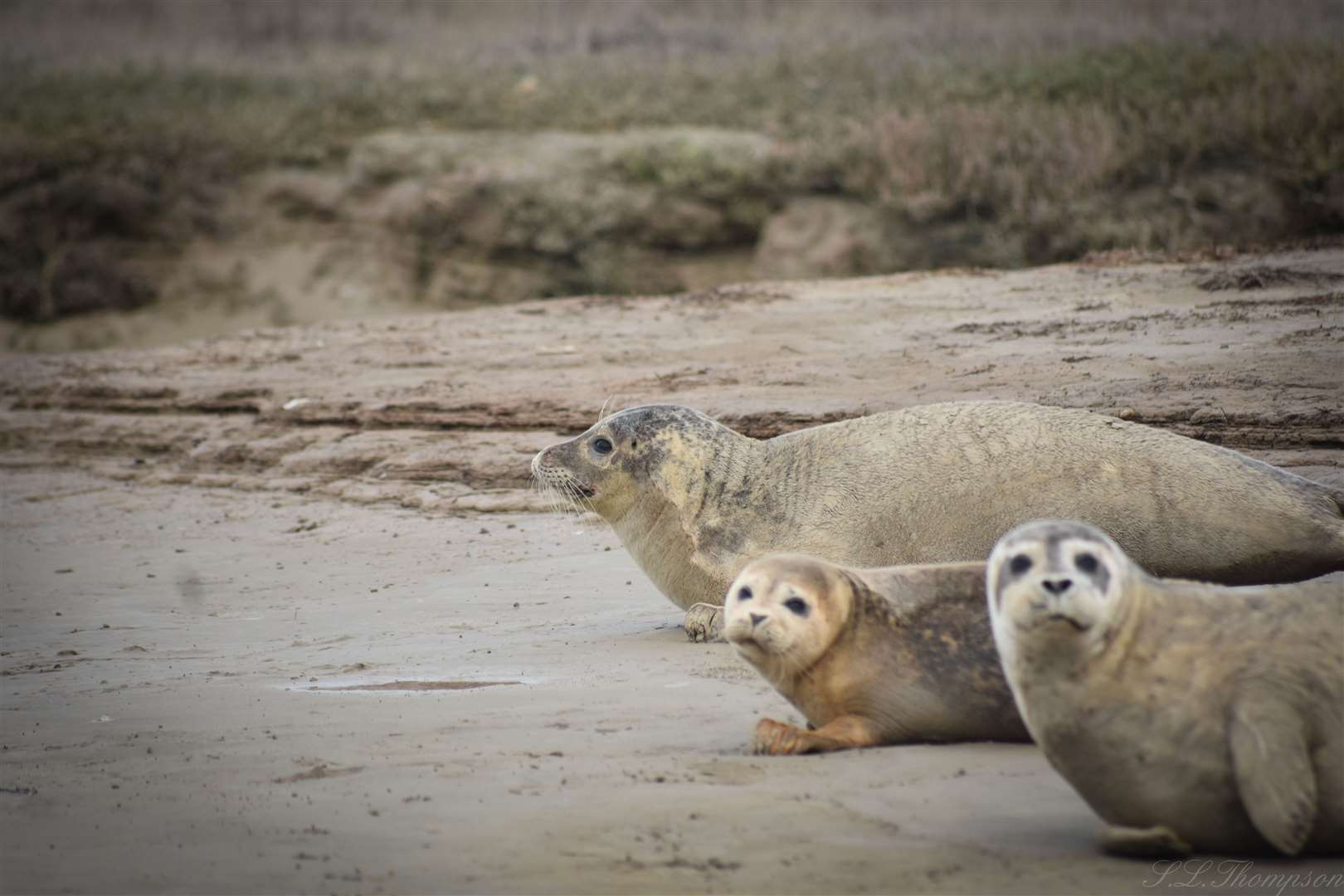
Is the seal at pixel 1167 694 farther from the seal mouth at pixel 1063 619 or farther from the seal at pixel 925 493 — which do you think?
the seal at pixel 925 493

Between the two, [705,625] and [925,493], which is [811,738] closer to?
[705,625]

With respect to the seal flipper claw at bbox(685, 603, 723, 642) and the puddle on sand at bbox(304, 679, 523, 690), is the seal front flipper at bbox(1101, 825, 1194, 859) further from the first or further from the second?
the seal flipper claw at bbox(685, 603, 723, 642)

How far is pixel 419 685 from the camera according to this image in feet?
17.7

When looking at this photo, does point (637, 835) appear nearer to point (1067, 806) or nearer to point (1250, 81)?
point (1067, 806)

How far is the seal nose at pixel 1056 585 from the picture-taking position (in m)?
3.25

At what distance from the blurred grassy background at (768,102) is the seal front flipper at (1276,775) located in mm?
10335

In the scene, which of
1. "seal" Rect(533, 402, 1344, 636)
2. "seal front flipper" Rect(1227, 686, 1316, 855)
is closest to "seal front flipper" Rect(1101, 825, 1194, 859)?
"seal front flipper" Rect(1227, 686, 1316, 855)

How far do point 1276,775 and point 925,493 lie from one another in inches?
117

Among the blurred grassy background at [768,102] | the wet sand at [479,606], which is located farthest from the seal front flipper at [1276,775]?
the blurred grassy background at [768,102]

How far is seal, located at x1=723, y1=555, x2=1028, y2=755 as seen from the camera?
13.7ft

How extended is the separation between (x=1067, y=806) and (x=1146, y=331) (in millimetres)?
6435

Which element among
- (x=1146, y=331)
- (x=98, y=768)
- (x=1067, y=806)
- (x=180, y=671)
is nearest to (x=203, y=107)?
(x=1146, y=331)

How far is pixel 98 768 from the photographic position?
14.2 ft

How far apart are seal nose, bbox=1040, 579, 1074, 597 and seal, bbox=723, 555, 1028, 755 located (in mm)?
988
